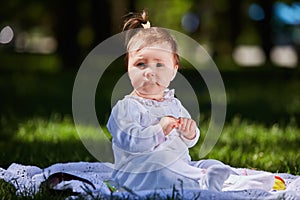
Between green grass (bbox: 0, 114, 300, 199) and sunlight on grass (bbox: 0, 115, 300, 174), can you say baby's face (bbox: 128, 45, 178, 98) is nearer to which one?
green grass (bbox: 0, 114, 300, 199)

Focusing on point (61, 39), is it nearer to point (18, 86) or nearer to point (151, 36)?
point (18, 86)

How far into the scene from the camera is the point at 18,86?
41.6 feet

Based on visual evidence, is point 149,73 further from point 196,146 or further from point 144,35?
point 196,146

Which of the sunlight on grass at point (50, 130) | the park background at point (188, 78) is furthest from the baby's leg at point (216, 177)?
the sunlight on grass at point (50, 130)

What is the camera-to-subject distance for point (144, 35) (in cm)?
394

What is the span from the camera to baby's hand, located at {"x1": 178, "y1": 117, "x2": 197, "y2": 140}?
3.81 metres

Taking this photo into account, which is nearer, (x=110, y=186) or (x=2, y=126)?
(x=110, y=186)

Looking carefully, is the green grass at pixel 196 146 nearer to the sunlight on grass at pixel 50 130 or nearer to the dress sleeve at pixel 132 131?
the sunlight on grass at pixel 50 130

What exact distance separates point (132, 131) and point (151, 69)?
1.16 feet

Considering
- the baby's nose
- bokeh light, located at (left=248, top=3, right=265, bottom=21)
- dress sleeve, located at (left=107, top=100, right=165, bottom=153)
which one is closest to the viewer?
Result: dress sleeve, located at (left=107, top=100, right=165, bottom=153)

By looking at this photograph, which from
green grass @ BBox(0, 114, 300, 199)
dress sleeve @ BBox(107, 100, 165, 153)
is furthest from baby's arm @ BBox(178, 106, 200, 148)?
green grass @ BBox(0, 114, 300, 199)

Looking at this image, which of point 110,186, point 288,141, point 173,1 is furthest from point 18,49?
point 110,186

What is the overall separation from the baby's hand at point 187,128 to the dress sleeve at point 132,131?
0.34ft

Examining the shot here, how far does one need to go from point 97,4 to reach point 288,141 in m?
13.1
